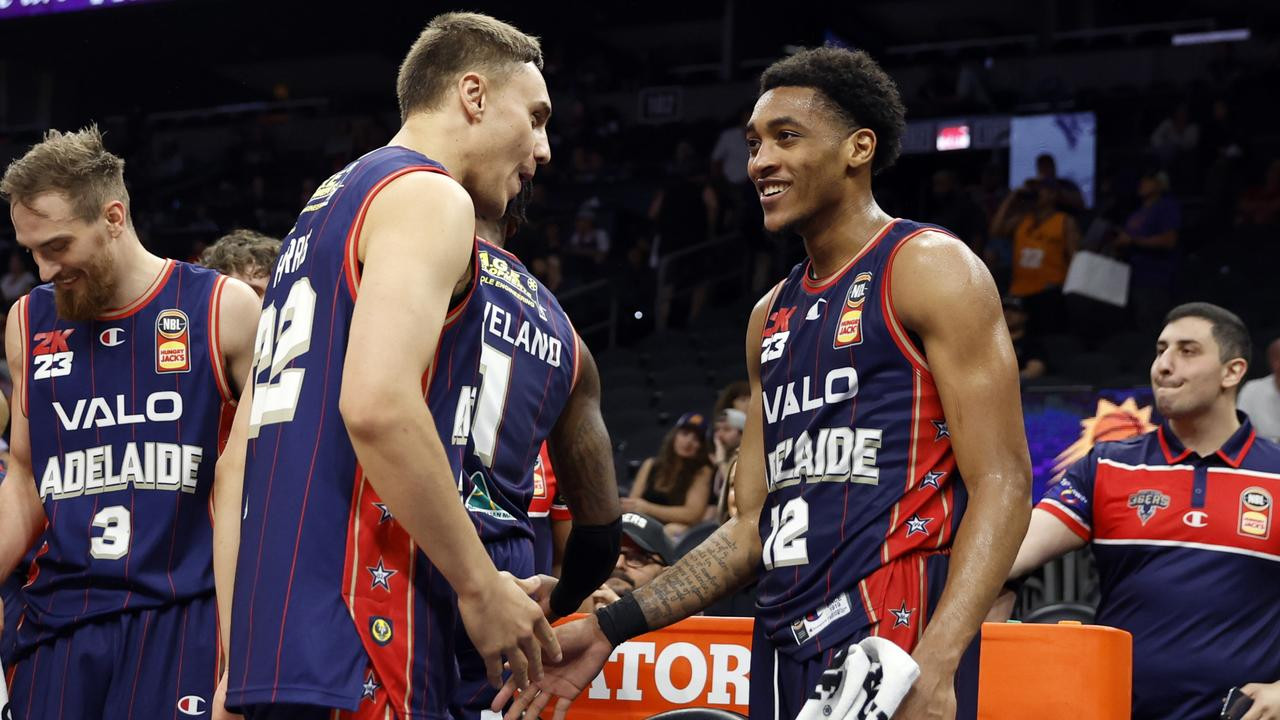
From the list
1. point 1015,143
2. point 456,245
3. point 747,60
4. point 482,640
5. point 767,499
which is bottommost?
point 482,640

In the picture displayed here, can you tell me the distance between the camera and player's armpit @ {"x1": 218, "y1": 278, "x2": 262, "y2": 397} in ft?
11.1

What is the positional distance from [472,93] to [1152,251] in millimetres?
10287

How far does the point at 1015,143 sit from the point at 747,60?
5.06 meters

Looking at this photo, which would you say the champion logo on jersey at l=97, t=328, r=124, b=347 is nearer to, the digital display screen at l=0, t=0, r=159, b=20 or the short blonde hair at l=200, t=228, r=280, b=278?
the short blonde hair at l=200, t=228, r=280, b=278

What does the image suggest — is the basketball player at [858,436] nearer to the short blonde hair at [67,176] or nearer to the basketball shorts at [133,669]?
A: the basketball shorts at [133,669]

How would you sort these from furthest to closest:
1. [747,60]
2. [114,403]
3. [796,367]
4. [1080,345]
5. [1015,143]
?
[747,60] < [1015,143] < [1080,345] < [114,403] < [796,367]

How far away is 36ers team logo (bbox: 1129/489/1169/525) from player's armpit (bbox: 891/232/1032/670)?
209 centimetres

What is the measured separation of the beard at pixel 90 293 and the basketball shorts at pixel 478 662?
139 cm

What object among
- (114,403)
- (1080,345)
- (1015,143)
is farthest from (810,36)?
(114,403)

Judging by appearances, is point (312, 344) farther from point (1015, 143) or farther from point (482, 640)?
point (1015, 143)

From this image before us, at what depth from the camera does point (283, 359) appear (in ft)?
7.77

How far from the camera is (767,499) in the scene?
2.96 meters

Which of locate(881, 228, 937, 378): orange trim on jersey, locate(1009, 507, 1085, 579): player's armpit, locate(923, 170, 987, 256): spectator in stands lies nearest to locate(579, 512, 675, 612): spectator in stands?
locate(1009, 507, 1085, 579): player's armpit

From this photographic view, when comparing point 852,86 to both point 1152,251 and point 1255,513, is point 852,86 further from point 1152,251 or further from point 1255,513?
point 1152,251
